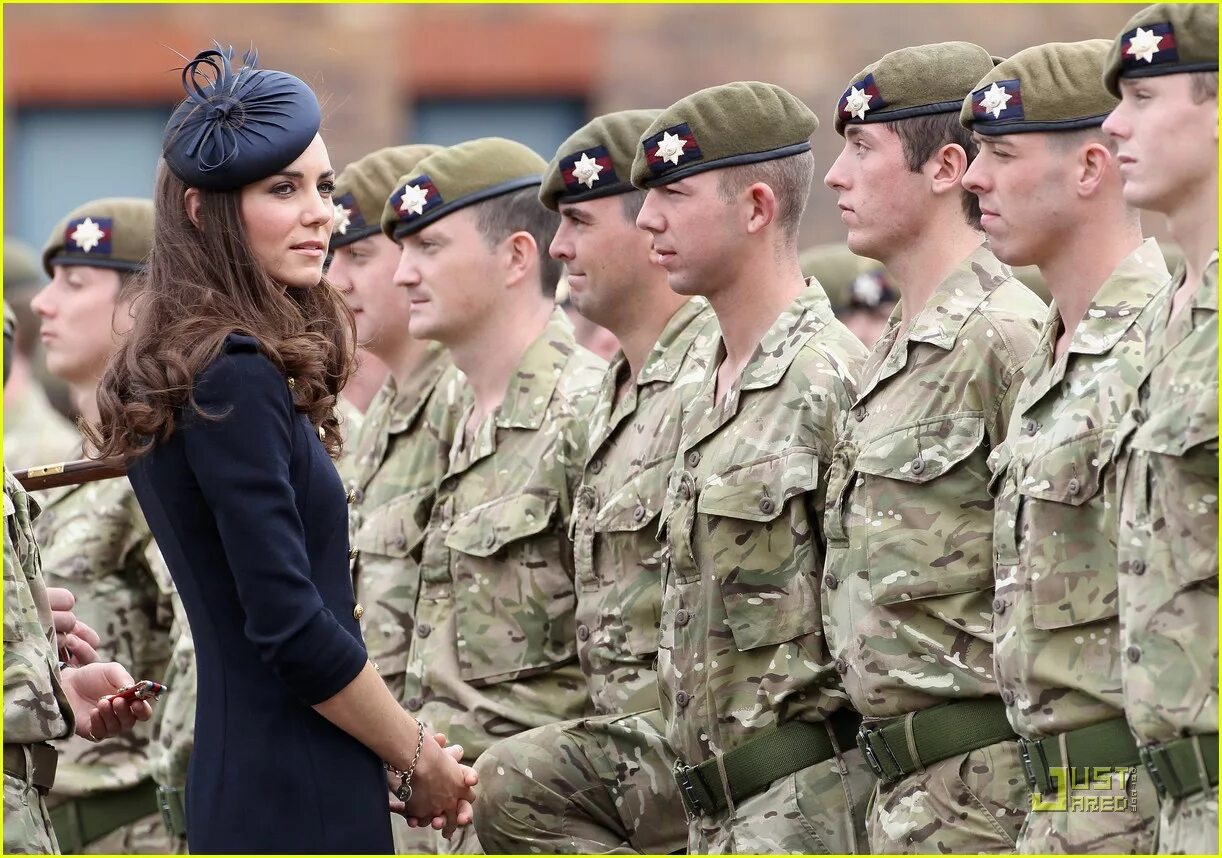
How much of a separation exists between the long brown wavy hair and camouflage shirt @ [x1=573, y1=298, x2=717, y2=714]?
4.79ft

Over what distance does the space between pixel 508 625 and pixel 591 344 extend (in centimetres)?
408

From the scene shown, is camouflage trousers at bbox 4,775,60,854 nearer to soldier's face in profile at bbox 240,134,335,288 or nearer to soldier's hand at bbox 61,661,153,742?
soldier's hand at bbox 61,661,153,742

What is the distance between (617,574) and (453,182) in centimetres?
163

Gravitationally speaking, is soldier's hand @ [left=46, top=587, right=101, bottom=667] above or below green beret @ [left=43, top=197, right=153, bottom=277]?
below

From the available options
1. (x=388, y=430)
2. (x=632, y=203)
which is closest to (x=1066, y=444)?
(x=632, y=203)

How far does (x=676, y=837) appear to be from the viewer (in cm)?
581

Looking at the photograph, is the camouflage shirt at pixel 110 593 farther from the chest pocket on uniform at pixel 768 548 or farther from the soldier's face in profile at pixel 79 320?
the chest pocket on uniform at pixel 768 548

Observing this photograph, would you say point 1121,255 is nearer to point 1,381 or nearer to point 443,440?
point 443,440

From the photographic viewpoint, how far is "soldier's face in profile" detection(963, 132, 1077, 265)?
468 centimetres

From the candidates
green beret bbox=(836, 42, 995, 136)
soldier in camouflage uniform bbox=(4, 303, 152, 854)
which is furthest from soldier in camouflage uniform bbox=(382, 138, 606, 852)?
soldier in camouflage uniform bbox=(4, 303, 152, 854)

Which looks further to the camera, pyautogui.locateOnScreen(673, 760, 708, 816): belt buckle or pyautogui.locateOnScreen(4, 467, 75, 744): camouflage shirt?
pyautogui.locateOnScreen(673, 760, 708, 816): belt buckle

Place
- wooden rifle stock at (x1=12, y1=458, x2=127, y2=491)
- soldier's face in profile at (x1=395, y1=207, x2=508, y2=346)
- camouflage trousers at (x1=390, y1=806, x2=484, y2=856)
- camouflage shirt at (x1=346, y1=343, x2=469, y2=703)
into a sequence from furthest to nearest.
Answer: camouflage shirt at (x1=346, y1=343, x2=469, y2=703) < soldier's face in profile at (x1=395, y1=207, x2=508, y2=346) < camouflage trousers at (x1=390, y1=806, x2=484, y2=856) < wooden rifle stock at (x1=12, y1=458, x2=127, y2=491)

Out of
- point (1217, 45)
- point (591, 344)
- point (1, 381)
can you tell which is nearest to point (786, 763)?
point (1217, 45)

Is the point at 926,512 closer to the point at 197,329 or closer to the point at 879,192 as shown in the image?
the point at 879,192
